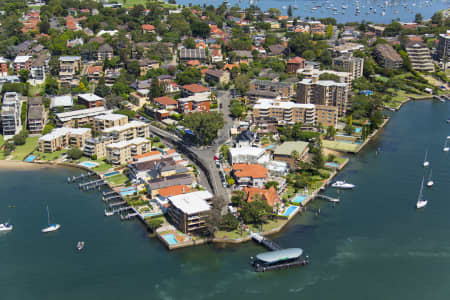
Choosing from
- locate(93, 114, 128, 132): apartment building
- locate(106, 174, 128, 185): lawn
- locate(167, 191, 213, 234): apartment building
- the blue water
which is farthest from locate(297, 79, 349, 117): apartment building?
locate(167, 191, 213, 234): apartment building

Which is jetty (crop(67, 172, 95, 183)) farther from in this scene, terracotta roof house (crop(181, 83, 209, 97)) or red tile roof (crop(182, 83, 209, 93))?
red tile roof (crop(182, 83, 209, 93))

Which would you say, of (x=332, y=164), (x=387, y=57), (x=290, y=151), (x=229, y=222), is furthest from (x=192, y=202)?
(x=387, y=57)

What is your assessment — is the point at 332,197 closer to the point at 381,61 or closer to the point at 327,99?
the point at 327,99

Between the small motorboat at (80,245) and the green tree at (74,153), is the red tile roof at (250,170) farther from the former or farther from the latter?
the green tree at (74,153)

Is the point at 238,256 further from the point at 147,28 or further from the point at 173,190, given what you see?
the point at 147,28

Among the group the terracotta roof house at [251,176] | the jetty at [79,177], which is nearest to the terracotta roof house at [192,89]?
the jetty at [79,177]

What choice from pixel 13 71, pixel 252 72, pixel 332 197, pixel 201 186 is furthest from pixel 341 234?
pixel 13 71
